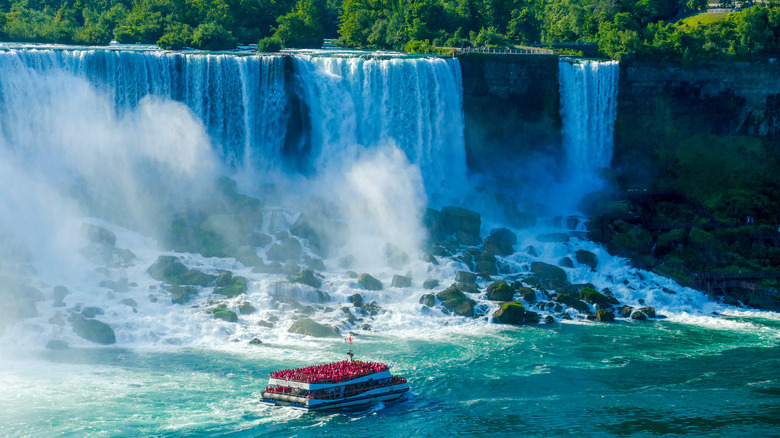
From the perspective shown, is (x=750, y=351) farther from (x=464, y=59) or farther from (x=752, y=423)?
(x=464, y=59)

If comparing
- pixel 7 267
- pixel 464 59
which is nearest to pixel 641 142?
pixel 464 59

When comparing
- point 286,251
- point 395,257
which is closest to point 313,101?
point 286,251

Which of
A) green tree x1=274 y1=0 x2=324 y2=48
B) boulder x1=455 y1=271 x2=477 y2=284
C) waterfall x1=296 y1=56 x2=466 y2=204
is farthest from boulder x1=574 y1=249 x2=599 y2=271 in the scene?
green tree x1=274 y1=0 x2=324 y2=48

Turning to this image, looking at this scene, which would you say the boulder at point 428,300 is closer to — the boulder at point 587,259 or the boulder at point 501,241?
the boulder at point 501,241

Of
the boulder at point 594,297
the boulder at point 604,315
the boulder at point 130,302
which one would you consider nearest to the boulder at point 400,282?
the boulder at point 594,297

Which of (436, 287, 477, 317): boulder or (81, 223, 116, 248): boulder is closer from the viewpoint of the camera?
(436, 287, 477, 317): boulder

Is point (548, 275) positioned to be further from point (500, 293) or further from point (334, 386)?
point (334, 386)

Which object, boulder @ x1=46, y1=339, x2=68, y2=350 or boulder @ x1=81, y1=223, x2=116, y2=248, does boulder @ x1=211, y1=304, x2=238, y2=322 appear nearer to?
boulder @ x1=46, y1=339, x2=68, y2=350
